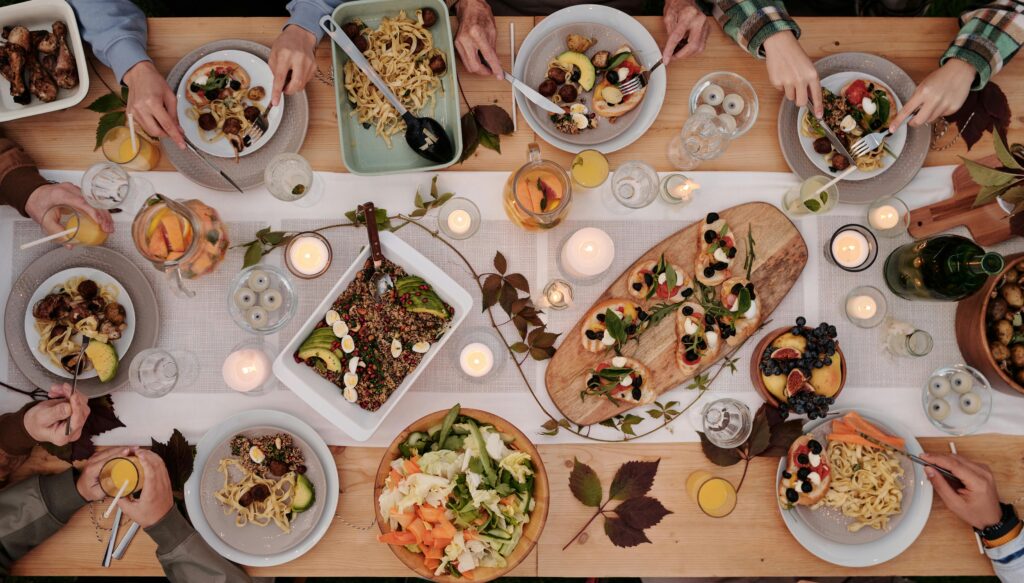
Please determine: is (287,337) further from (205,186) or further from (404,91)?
(404,91)

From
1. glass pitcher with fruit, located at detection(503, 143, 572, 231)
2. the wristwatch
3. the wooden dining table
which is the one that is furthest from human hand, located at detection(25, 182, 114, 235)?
the wristwatch

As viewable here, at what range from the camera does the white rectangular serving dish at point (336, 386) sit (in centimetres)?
145

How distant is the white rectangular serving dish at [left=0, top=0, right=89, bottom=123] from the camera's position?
5.07 feet

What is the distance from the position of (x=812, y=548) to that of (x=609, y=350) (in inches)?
29.0

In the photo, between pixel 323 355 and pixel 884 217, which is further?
pixel 884 217

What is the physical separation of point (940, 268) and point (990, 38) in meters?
0.64

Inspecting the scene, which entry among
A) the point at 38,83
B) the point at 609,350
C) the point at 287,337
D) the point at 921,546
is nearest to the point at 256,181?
the point at 287,337

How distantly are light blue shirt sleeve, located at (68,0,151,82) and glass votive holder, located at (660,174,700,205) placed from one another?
145 centimetres

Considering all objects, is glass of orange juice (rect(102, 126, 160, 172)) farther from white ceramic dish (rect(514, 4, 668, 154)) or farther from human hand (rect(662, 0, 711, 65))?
human hand (rect(662, 0, 711, 65))

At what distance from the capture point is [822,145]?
5.38ft

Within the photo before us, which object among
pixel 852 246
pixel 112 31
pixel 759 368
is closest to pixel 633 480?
pixel 759 368

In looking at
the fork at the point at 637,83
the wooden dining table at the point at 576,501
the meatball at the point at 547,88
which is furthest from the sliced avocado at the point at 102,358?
the fork at the point at 637,83

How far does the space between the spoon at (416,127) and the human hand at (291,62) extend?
7 centimetres

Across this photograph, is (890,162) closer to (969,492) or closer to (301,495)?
(969,492)
